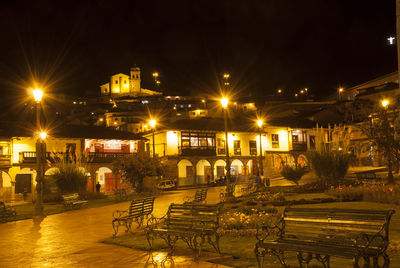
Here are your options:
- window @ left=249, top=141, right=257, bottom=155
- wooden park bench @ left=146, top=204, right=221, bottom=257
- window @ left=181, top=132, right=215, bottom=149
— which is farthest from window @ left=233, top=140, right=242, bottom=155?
wooden park bench @ left=146, top=204, right=221, bottom=257

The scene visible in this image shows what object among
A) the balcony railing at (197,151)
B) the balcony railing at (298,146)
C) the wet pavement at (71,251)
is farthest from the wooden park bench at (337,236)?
the balcony railing at (298,146)

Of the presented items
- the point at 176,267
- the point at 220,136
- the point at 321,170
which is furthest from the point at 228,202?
the point at 220,136

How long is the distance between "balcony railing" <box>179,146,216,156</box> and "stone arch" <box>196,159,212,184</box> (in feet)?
4.53

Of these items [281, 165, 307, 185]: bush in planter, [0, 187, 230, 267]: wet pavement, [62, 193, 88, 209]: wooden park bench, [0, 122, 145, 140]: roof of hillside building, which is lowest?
[0, 187, 230, 267]: wet pavement

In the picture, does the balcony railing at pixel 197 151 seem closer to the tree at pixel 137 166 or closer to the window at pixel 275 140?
the window at pixel 275 140

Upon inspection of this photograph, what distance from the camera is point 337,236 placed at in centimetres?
583

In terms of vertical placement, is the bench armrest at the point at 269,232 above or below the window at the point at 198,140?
below

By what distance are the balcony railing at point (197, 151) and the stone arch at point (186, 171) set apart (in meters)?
1.45

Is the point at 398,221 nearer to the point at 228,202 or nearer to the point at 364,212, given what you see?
the point at 364,212

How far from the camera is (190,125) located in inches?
1896

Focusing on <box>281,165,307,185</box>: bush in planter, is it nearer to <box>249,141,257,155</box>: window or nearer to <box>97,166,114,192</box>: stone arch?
<box>97,166,114,192</box>: stone arch

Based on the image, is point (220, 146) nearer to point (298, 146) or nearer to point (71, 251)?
point (298, 146)

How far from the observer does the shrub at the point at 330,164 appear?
805 inches

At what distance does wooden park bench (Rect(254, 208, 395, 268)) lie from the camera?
16.8 ft
